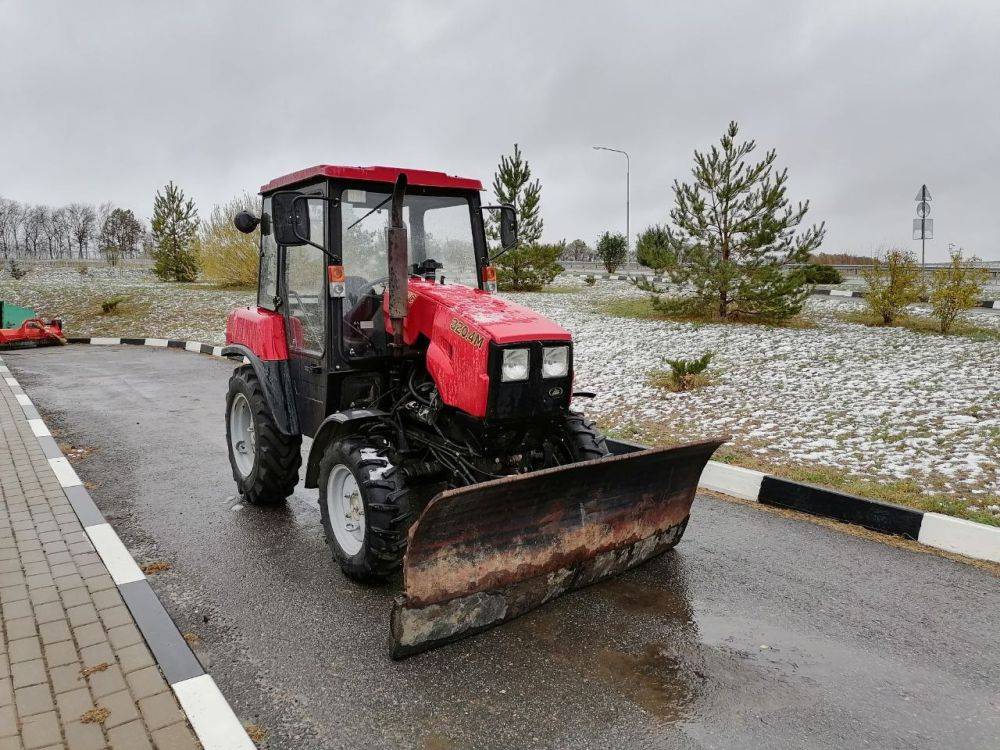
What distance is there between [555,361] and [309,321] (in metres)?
1.84

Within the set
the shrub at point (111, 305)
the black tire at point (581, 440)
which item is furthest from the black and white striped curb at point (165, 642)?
the shrub at point (111, 305)

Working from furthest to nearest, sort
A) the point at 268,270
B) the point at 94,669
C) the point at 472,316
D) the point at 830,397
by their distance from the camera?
1. the point at 830,397
2. the point at 268,270
3. the point at 472,316
4. the point at 94,669

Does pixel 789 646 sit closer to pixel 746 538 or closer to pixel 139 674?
pixel 746 538

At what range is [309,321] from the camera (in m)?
4.75

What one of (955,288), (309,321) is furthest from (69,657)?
(955,288)

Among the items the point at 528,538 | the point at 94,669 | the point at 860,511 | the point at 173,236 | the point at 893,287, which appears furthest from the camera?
the point at 173,236

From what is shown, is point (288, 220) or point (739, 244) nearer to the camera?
point (288, 220)

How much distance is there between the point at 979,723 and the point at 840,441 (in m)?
3.96

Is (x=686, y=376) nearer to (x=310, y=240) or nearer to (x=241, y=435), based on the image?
(x=241, y=435)

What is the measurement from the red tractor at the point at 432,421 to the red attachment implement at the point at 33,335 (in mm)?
13832

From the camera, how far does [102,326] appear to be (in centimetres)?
1970

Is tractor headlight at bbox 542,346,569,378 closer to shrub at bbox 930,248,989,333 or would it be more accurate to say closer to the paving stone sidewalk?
the paving stone sidewalk

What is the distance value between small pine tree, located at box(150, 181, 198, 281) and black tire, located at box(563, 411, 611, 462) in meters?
32.1

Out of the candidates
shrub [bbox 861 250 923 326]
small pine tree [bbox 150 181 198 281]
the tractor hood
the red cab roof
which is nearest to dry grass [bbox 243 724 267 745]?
the tractor hood
